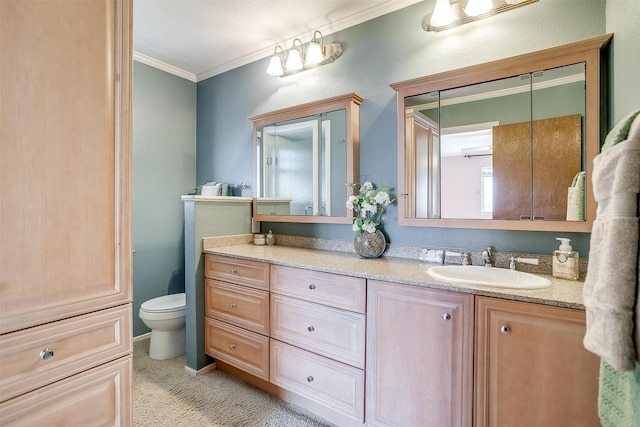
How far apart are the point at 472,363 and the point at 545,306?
1.24 feet

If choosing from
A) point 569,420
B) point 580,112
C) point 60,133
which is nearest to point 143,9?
point 60,133

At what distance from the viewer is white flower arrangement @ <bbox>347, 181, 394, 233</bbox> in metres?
2.02

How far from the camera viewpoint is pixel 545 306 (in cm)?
116

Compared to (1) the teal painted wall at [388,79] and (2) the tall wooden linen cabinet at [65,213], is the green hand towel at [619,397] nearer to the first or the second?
(1) the teal painted wall at [388,79]

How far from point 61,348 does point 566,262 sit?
2079mm

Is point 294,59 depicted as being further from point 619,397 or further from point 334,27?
point 619,397

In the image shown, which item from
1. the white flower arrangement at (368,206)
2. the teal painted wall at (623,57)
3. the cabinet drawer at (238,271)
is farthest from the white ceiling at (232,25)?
the cabinet drawer at (238,271)

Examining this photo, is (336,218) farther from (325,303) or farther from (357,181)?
(325,303)

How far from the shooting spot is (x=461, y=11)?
71.2 inches

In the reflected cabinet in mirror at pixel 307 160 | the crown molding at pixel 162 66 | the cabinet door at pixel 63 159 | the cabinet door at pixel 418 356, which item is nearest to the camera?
the cabinet door at pixel 63 159

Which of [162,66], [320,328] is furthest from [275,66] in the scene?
[320,328]

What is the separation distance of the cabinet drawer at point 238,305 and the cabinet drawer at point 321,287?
167 mm

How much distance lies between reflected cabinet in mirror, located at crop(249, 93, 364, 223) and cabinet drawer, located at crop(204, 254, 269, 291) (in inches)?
22.8

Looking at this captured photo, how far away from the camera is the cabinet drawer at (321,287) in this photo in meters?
1.61
